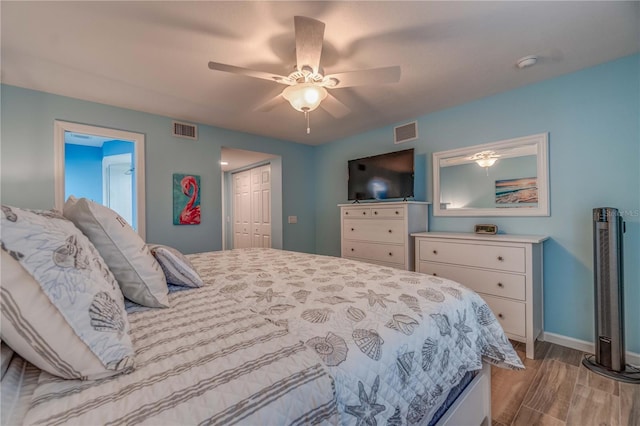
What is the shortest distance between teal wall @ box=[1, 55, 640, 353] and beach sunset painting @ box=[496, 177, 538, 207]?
14 centimetres

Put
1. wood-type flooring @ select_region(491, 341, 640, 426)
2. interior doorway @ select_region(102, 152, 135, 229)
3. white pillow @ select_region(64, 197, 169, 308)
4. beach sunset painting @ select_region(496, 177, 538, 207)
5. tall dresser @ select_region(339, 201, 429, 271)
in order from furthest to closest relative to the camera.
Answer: interior doorway @ select_region(102, 152, 135, 229), tall dresser @ select_region(339, 201, 429, 271), beach sunset painting @ select_region(496, 177, 538, 207), wood-type flooring @ select_region(491, 341, 640, 426), white pillow @ select_region(64, 197, 169, 308)

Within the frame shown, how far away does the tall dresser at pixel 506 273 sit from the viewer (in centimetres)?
222

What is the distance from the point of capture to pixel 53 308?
0.61 meters

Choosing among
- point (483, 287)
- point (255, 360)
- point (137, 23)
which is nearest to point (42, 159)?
point (137, 23)

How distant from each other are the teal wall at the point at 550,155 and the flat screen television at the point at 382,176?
247 mm

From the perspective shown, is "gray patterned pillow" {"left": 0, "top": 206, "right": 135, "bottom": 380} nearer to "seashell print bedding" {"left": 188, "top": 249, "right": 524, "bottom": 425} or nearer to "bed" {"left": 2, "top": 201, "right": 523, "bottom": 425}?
"bed" {"left": 2, "top": 201, "right": 523, "bottom": 425}

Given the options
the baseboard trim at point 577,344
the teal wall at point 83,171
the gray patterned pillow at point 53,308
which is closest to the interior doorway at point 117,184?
the teal wall at point 83,171

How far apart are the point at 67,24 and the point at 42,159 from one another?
1548 mm

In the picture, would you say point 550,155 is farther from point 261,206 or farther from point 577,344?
point 261,206

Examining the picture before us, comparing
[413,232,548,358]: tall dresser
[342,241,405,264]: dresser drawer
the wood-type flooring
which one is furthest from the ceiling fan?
the wood-type flooring

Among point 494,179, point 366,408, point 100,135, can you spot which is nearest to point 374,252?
point 494,179

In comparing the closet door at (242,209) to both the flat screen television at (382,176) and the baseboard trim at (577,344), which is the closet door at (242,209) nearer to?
the flat screen television at (382,176)

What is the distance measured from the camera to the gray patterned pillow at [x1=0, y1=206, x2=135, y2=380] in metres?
0.57

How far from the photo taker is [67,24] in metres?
1.71
